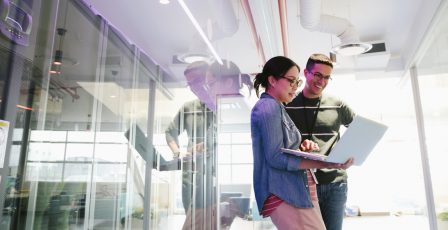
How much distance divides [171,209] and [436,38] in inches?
123

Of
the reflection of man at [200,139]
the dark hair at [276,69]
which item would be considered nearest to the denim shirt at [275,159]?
the dark hair at [276,69]

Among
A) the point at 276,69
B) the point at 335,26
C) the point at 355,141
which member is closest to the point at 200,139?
the point at 335,26

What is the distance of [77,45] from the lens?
2363 mm

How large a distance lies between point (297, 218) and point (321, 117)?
32.5 inches

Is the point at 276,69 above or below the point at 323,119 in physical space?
above

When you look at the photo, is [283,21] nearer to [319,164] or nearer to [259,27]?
[259,27]

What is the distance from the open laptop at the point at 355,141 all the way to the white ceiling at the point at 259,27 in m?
1.78

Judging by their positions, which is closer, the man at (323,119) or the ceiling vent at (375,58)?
the man at (323,119)

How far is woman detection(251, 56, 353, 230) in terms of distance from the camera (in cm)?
111

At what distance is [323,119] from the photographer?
5.92 feet

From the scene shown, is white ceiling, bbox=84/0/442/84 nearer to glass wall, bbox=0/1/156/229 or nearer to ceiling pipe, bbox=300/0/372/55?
ceiling pipe, bbox=300/0/372/55

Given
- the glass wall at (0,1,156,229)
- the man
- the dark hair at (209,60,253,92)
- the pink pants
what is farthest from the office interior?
the pink pants

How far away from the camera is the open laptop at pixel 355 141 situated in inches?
40.2

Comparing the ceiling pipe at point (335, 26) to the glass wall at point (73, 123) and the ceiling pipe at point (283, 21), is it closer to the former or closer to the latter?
the ceiling pipe at point (283, 21)
